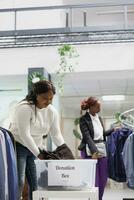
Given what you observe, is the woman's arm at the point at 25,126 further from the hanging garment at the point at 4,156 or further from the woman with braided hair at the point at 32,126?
the hanging garment at the point at 4,156

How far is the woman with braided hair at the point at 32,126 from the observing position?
246 centimetres

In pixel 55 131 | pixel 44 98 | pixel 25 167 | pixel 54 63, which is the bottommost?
pixel 25 167

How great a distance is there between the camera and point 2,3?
5770 mm

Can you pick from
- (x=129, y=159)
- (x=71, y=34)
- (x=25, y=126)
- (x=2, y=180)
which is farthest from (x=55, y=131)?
(x=71, y=34)

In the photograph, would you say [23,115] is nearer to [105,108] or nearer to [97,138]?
[97,138]

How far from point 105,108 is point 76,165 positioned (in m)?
6.83

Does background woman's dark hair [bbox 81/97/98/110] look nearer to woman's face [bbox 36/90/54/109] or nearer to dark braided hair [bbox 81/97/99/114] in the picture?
dark braided hair [bbox 81/97/99/114]

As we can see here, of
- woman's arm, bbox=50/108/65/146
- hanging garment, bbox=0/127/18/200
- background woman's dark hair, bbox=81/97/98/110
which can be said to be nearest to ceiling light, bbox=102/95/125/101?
background woman's dark hair, bbox=81/97/98/110

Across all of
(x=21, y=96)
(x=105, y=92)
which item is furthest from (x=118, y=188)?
(x=21, y=96)

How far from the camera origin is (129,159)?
3.55 metres

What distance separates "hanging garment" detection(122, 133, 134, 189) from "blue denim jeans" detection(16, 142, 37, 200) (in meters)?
1.24

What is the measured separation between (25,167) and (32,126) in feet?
1.12

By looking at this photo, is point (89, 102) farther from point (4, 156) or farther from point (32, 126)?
point (4, 156)

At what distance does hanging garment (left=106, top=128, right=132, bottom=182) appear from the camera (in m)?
3.86
